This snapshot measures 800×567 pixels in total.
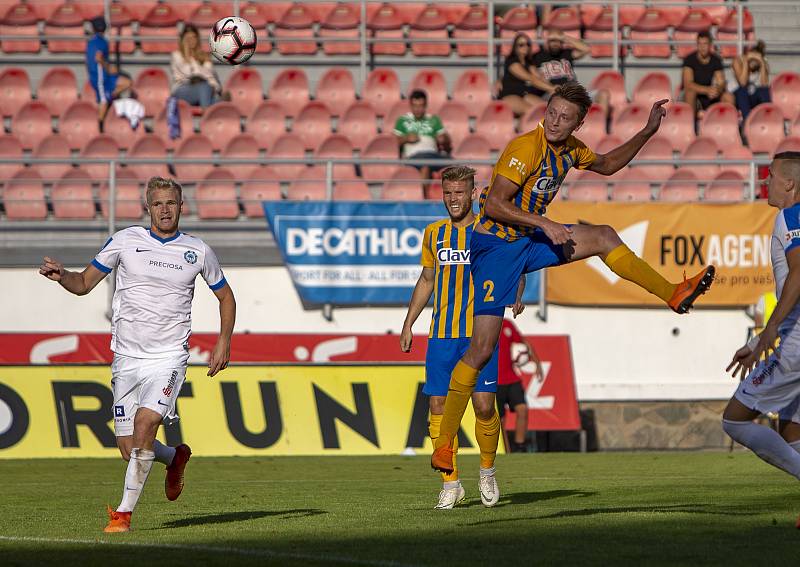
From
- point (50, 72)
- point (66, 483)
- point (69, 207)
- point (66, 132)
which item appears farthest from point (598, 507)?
point (50, 72)

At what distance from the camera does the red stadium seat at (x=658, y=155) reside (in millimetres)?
19969

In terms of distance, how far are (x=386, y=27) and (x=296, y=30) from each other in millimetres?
1525

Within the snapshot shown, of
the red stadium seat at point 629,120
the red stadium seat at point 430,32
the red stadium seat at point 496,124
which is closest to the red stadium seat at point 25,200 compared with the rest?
the red stadium seat at point 496,124

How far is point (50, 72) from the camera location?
851 inches

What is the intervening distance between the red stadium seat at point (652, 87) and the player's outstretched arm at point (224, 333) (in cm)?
1513

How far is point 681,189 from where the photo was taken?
19609 millimetres

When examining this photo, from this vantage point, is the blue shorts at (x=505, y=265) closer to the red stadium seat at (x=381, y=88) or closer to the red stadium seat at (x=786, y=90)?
the red stadium seat at (x=381, y=88)

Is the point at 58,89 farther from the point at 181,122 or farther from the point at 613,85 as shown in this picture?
the point at 613,85

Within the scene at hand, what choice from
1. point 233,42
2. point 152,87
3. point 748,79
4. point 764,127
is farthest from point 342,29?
point 233,42

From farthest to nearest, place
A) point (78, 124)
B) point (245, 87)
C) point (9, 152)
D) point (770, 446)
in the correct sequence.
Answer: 1. point (245, 87)
2. point (78, 124)
3. point (9, 152)
4. point (770, 446)

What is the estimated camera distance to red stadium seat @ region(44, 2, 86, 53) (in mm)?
22719

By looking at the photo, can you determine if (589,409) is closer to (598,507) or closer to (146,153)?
(146,153)

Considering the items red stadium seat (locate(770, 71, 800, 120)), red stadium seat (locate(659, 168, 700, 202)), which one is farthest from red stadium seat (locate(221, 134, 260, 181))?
red stadium seat (locate(770, 71, 800, 120))

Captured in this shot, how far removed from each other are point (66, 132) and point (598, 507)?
13576 mm
